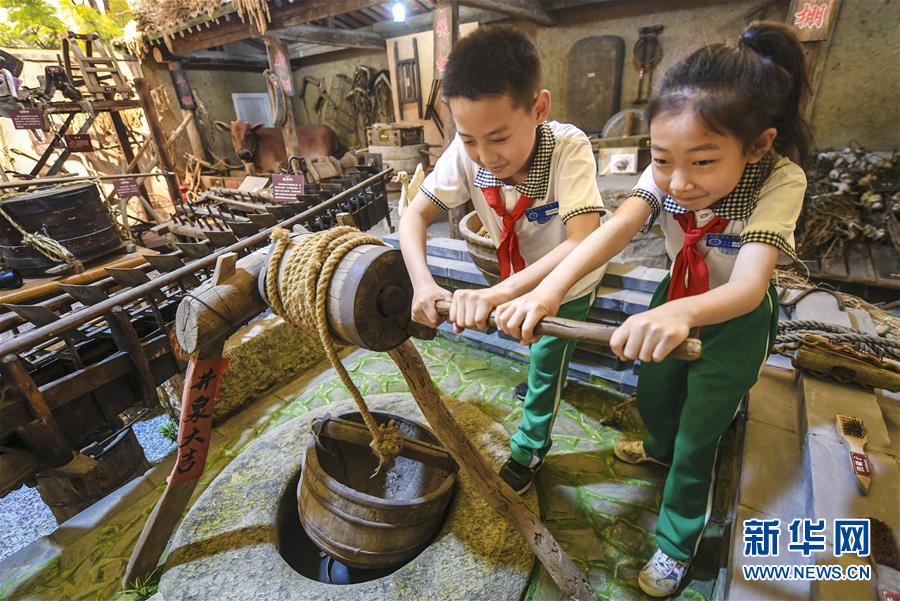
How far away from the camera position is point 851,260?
598cm

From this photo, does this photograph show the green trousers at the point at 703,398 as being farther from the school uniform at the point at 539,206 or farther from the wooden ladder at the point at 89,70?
the wooden ladder at the point at 89,70

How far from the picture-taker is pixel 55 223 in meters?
6.29

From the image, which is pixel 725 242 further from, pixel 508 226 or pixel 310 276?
pixel 310 276

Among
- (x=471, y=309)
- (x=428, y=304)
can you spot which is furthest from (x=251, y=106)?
(x=471, y=309)

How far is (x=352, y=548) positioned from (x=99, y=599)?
1507 millimetres

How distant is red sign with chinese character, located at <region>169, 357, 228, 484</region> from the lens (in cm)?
195

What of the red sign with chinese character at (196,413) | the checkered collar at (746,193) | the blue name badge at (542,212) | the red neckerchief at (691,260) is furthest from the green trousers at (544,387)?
the red sign with chinese character at (196,413)

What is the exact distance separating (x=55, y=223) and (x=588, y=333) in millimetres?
8382

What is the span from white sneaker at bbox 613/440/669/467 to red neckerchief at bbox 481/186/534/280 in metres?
→ 1.59

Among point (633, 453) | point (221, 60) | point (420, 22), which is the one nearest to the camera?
point (633, 453)

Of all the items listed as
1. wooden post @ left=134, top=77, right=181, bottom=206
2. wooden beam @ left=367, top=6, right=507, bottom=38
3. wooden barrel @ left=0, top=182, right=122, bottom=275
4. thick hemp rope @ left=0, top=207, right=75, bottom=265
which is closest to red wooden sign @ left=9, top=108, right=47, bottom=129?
wooden barrel @ left=0, top=182, right=122, bottom=275

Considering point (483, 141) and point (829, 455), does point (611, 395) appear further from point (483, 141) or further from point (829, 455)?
point (483, 141)

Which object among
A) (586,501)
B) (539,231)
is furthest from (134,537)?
(539,231)

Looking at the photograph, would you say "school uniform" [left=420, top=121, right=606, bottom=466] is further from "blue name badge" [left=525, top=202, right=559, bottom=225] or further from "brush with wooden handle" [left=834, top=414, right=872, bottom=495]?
"brush with wooden handle" [left=834, top=414, right=872, bottom=495]
